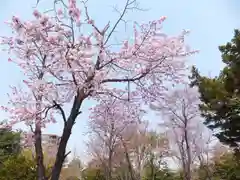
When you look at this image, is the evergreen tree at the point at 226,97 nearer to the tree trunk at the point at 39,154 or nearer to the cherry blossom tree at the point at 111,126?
the cherry blossom tree at the point at 111,126

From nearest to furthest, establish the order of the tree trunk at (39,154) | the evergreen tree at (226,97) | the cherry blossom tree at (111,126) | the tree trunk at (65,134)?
the tree trunk at (65,134) < the tree trunk at (39,154) < the cherry blossom tree at (111,126) < the evergreen tree at (226,97)

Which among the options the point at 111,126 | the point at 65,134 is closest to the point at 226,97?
the point at 111,126

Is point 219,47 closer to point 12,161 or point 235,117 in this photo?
point 235,117

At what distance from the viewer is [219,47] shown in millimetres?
11531

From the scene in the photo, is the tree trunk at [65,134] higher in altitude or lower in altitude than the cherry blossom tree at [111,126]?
lower

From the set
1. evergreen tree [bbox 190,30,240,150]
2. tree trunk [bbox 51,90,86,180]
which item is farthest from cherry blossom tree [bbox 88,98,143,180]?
evergreen tree [bbox 190,30,240,150]

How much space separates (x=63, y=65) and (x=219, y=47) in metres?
8.16

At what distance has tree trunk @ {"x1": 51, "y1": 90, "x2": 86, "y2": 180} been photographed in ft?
15.0

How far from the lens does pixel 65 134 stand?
15.3 ft

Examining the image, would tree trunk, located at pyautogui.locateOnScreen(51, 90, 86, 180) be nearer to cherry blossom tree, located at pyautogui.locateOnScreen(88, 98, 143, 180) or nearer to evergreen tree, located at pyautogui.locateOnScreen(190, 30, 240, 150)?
cherry blossom tree, located at pyautogui.locateOnScreen(88, 98, 143, 180)

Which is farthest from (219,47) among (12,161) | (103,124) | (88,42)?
(12,161)

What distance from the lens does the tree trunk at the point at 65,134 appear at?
15.0 ft

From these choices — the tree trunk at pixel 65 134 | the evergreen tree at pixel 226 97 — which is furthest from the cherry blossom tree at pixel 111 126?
the evergreen tree at pixel 226 97

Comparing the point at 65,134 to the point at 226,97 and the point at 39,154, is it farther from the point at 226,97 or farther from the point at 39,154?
the point at 226,97
